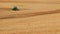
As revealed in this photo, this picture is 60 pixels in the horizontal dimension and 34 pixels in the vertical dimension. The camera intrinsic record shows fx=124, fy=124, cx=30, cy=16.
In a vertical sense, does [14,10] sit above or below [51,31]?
above

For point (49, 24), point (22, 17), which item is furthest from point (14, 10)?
point (49, 24)

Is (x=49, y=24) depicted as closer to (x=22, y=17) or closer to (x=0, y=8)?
(x=22, y=17)

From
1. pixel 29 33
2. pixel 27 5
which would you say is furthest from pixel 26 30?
pixel 27 5

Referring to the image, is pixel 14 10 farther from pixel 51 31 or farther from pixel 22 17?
pixel 51 31

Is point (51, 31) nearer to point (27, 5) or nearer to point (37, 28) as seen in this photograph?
point (37, 28)

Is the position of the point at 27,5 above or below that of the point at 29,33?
above
